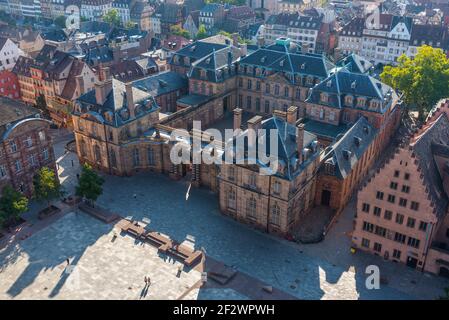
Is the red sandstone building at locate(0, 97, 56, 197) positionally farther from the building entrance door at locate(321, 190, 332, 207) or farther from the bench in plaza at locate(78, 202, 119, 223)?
the building entrance door at locate(321, 190, 332, 207)

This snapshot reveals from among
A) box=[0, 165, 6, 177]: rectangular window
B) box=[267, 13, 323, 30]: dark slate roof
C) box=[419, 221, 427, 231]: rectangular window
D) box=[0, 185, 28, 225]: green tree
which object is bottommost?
box=[0, 185, 28, 225]: green tree

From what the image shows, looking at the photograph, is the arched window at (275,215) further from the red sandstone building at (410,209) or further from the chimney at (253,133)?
the red sandstone building at (410,209)

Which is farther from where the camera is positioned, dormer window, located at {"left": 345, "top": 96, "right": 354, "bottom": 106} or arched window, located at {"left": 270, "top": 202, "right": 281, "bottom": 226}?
dormer window, located at {"left": 345, "top": 96, "right": 354, "bottom": 106}

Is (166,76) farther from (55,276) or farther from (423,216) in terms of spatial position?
(423,216)

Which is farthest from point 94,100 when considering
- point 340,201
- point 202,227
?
point 340,201

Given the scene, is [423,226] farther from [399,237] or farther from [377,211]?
[377,211]

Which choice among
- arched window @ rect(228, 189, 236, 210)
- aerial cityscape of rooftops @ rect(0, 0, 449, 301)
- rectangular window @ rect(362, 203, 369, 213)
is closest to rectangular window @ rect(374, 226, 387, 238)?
aerial cityscape of rooftops @ rect(0, 0, 449, 301)
